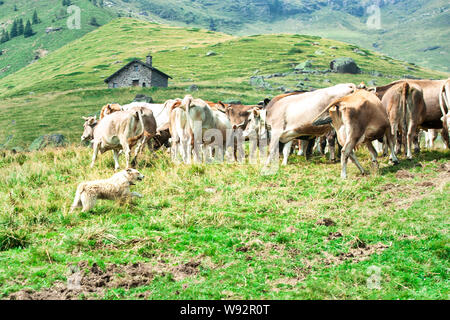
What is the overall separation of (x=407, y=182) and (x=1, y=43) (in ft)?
625

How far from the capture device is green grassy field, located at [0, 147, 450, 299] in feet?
18.8

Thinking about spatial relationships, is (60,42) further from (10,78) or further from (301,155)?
(301,155)

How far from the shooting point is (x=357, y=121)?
438 inches

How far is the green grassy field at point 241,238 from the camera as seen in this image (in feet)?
18.8

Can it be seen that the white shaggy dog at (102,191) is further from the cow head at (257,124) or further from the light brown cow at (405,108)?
the light brown cow at (405,108)

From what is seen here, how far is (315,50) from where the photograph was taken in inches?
4284

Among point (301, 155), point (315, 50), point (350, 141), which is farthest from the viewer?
point (315, 50)

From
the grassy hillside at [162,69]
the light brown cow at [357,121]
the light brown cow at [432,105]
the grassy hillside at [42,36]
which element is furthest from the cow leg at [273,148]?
the grassy hillside at [42,36]

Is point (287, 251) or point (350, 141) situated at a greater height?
point (350, 141)

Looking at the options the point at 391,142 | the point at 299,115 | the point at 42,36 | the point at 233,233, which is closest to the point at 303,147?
the point at 299,115

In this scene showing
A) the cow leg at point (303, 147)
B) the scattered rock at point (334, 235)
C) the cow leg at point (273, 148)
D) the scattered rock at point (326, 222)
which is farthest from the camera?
the cow leg at point (303, 147)

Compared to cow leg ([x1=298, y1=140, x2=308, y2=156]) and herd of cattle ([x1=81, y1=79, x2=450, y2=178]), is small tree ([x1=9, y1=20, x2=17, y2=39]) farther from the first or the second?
cow leg ([x1=298, y1=140, x2=308, y2=156])

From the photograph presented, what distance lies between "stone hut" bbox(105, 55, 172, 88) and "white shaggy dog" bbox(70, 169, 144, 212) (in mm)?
71943
